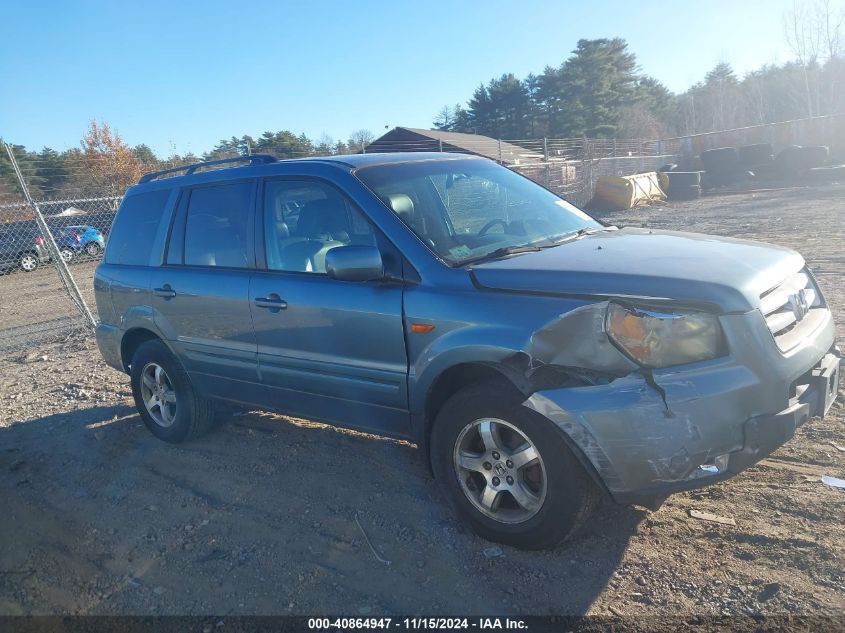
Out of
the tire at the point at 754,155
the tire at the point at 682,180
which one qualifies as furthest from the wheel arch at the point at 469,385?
the tire at the point at 754,155

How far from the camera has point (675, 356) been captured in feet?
9.26

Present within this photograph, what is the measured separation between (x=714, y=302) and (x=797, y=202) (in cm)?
1885

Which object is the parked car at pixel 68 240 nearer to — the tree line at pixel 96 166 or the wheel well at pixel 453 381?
the tree line at pixel 96 166

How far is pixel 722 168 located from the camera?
2939 cm

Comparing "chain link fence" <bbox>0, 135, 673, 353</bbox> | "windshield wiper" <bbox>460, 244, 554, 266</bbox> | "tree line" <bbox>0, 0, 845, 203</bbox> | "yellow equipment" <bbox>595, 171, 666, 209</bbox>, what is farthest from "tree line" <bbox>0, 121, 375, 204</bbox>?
"tree line" <bbox>0, 0, 845, 203</bbox>

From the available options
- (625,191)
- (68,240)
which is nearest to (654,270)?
(625,191)

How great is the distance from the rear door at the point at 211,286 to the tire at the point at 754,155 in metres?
30.5

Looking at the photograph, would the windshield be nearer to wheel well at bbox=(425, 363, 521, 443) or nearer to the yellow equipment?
wheel well at bbox=(425, 363, 521, 443)

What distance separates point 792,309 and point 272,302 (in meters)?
2.82

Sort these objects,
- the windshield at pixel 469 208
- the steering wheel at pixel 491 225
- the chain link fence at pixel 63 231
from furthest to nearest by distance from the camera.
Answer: the chain link fence at pixel 63 231, the steering wheel at pixel 491 225, the windshield at pixel 469 208

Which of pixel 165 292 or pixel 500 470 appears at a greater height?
pixel 165 292

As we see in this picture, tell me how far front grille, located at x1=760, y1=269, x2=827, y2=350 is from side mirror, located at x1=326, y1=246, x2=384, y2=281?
71.2 inches

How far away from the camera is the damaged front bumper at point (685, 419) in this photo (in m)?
2.73

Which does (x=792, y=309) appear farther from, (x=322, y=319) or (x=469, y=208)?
(x=322, y=319)
